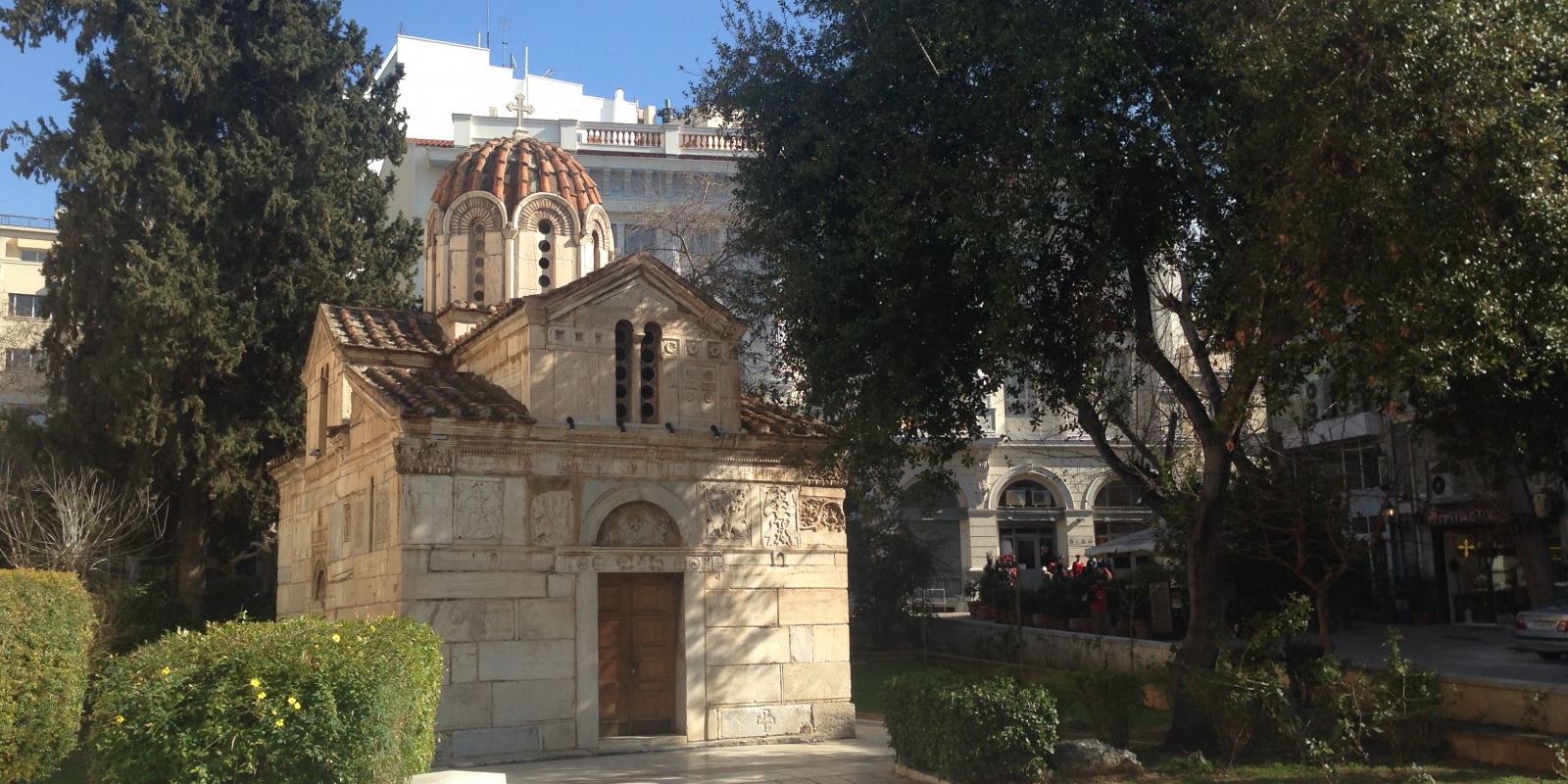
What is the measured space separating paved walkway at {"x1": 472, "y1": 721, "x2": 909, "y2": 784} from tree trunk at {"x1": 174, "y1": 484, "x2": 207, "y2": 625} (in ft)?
44.0

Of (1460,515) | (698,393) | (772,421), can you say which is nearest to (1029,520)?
(1460,515)

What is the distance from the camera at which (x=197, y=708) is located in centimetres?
798

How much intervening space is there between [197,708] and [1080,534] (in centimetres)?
3371

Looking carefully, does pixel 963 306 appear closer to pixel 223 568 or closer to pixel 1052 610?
pixel 1052 610

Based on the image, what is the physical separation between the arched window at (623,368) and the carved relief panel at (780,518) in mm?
2142

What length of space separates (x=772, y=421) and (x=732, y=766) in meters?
4.81

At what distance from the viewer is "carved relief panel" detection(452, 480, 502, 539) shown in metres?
14.2

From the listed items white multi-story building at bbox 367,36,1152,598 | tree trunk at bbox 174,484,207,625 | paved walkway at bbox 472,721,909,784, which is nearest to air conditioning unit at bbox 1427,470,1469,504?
white multi-story building at bbox 367,36,1152,598

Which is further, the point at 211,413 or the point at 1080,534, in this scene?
the point at 1080,534

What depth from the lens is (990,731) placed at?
11.3 meters

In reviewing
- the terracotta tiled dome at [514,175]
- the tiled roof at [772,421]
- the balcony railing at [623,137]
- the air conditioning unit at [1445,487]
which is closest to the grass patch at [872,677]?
the tiled roof at [772,421]

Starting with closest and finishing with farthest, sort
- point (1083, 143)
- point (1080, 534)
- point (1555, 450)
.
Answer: point (1083, 143) → point (1555, 450) → point (1080, 534)

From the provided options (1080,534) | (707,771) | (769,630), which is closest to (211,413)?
(769,630)

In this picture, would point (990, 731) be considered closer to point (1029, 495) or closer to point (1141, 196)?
point (1141, 196)
